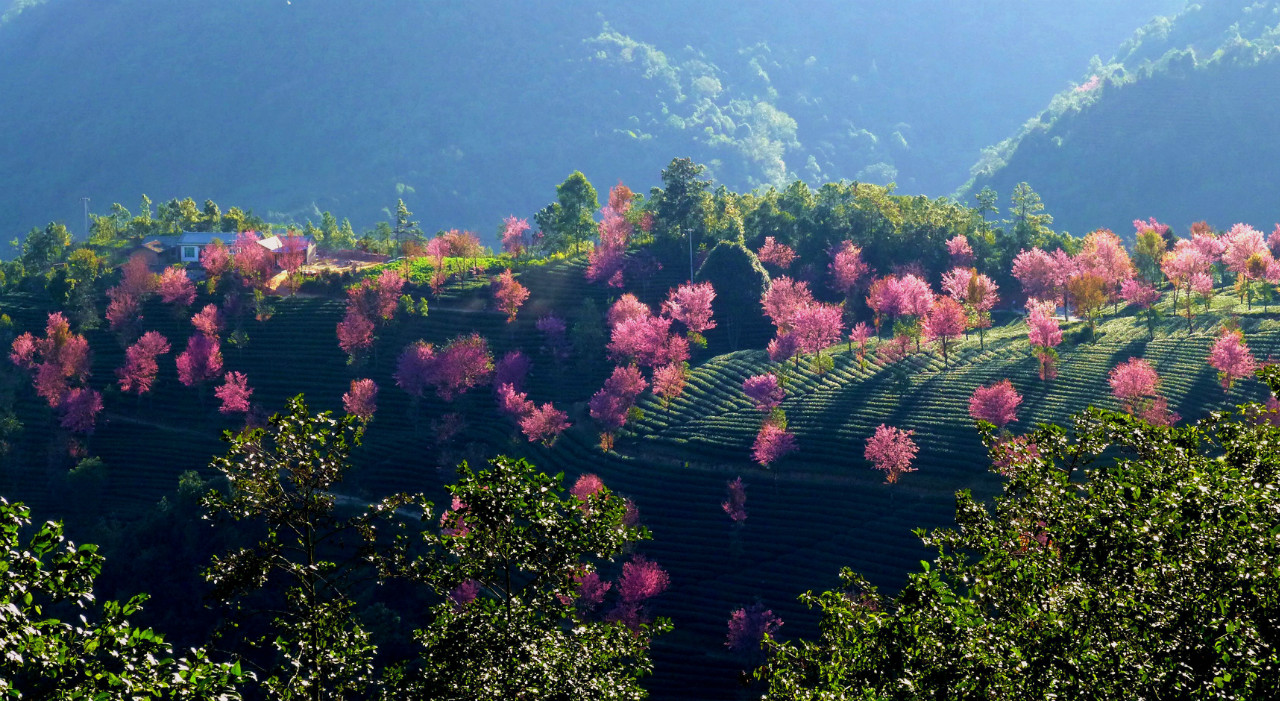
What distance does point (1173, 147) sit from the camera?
17225cm

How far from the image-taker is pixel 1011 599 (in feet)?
57.5

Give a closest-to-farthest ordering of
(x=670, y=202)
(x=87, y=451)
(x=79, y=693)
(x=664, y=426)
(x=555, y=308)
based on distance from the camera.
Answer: (x=79, y=693) → (x=664, y=426) → (x=87, y=451) → (x=555, y=308) → (x=670, y=202)

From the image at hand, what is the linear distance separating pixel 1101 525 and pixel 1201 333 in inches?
2476

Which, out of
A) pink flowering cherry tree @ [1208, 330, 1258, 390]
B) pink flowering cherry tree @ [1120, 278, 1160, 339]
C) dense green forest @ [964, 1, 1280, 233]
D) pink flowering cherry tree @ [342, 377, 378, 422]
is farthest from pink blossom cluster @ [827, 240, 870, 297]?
dense green forest @ [964, 1, 1280, 233]

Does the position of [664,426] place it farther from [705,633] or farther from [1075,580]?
[1075,580]

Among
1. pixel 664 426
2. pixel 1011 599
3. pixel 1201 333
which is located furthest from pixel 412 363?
pixel 1011 599

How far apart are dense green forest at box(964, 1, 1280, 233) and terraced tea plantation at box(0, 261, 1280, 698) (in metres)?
99.1

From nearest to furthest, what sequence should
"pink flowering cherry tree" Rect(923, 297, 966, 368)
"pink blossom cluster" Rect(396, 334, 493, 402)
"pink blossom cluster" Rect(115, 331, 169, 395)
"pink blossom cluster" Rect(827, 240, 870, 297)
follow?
1. "pink flowering cherry tree" Rect(923, 297, 966, 368)
2. "pink blossom cluster" Rect(396, 334, 493, 402)
3. "pink blossom cluster" Rect(115, 331, 169, 395)
4. "pink blossom cluster" Rect(827, 240, 870, 297)

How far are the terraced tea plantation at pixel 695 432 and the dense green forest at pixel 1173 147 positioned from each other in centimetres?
9911

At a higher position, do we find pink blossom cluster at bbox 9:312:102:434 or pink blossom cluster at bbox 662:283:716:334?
pink blossom cluster at bbox 662:283:716:334

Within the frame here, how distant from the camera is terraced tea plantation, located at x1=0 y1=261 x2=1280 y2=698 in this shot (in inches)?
2133

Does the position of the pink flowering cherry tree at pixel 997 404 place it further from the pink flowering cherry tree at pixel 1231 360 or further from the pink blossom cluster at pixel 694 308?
the pink blossom cluster at pixel 694 308

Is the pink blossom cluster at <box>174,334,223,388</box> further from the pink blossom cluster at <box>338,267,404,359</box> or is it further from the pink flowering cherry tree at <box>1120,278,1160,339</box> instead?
the pink flowering cherry tree at <box>1120,278,1160,339</box>

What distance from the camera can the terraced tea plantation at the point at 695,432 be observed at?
54188 millimetres
